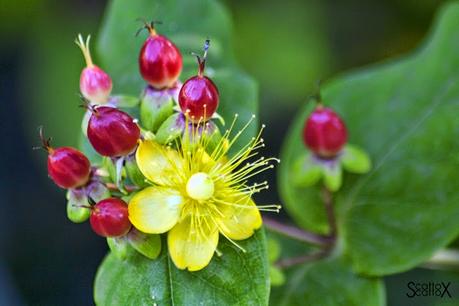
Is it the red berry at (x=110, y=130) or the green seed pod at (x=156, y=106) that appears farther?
the green seed pod at (x=156, y=106)

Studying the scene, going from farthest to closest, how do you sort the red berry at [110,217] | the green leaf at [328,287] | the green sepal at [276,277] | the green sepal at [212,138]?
1. the green leaf at [328,287]
2. the green sepal at [276,277]
3. the green sepal at [212,138]
4. the red berry at [110,217]

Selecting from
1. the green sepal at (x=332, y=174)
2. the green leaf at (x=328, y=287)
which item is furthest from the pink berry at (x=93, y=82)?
the green leaf at (x=328, y=287)

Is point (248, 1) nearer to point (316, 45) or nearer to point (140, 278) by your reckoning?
point (316, 45)

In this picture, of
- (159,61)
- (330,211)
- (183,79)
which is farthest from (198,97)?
(330,211)

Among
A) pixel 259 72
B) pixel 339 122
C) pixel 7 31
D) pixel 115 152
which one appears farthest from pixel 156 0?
pixel 7 31

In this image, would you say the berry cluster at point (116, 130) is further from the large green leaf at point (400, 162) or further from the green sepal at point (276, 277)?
the large green leaf at point (400, 162)

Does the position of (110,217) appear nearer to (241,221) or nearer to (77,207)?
(77,207)
